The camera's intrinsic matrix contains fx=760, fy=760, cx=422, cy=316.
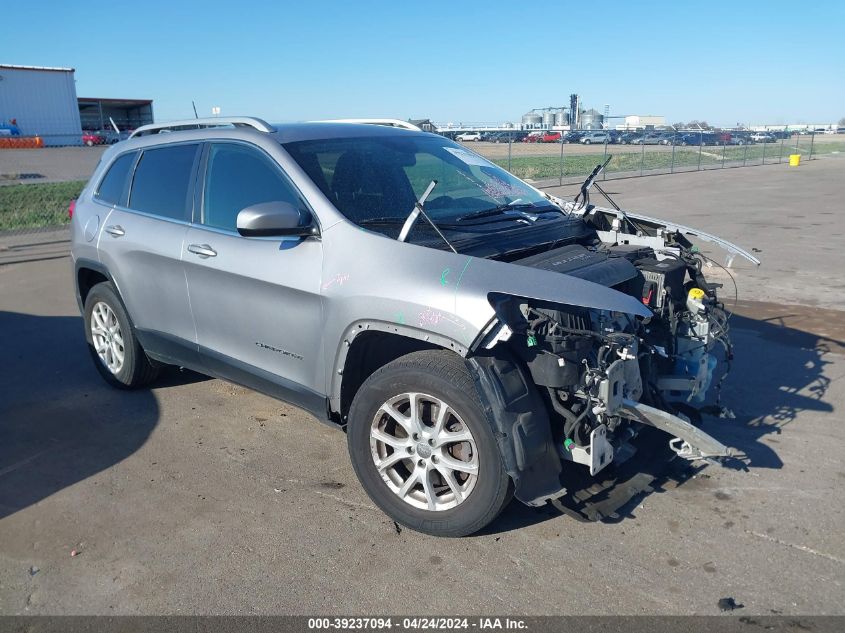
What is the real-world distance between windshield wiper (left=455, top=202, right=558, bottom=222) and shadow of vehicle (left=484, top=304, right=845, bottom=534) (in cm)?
150

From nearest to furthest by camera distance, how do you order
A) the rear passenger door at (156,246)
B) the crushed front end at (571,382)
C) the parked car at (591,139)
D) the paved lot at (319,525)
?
1. the paved lot at (319,525)
2. the crushed front end at (571,382)
3. the rear passenger door at (156,246)
4. the parked car at (591,139)

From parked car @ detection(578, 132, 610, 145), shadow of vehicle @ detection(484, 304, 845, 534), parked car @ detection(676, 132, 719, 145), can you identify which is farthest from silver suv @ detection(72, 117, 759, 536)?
parked car @ detection(578, 132, 610, 145)

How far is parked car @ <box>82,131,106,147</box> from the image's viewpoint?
49219mm

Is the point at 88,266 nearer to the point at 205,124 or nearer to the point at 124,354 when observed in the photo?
the point at 124,354

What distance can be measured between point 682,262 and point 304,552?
260 centimetres

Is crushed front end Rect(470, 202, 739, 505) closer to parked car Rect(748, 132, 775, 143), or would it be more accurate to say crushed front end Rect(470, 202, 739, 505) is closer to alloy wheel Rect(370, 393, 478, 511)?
alloy wheel Rect(370, 393, 478, 511)

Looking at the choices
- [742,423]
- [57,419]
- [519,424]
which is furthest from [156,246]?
[742,423]

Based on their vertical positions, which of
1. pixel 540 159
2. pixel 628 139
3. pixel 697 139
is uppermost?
pixel 628 139

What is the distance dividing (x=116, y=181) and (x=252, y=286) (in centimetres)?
203

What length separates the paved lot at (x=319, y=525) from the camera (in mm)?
3189

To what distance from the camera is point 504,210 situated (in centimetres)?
453

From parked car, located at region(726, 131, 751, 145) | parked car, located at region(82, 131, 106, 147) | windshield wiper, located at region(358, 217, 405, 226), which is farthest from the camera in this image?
parked car, located at region(82, 131, 106, 147)

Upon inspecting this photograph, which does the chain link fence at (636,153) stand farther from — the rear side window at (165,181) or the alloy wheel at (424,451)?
the alloy wheel at (424,451)

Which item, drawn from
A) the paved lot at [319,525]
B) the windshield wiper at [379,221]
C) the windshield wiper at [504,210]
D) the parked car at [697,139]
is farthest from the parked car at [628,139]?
the windshield wiper at [379,221]
